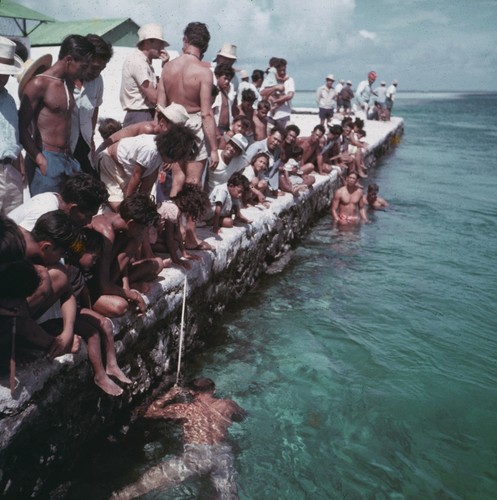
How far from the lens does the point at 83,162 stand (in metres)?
4.87

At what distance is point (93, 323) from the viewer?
3137 millimetres

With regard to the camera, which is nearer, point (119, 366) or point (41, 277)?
point (41, 277)

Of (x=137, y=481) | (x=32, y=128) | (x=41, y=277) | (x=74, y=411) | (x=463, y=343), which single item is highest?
(x=32, y=128)

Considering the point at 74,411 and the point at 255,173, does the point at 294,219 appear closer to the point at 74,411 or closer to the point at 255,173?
the point at 255,173

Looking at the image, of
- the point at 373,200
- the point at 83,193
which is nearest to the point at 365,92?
the point at 373,200

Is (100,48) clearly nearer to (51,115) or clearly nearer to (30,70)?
(30,70)

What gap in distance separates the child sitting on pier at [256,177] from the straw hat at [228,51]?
1.36 meters

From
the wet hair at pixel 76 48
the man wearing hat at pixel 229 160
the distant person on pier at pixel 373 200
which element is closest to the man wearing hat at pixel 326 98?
the distant person on pier at pixel 373 200

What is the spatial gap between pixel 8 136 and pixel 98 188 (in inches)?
33.3

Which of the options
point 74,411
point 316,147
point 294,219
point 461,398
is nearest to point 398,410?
point 461,398

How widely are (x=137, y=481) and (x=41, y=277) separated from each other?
1.47 m

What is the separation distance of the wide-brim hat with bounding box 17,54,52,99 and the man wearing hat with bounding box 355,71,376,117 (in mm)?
18970

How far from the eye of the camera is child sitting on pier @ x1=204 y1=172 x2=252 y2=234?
5441 mm

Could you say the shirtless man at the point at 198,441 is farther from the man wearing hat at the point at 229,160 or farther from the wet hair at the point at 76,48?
the wet hair at the point at 76,48
